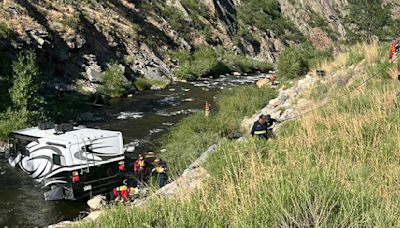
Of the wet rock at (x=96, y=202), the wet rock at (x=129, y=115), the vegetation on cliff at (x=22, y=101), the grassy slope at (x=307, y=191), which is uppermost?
the vegetation on cliff at (x=22, y=101)

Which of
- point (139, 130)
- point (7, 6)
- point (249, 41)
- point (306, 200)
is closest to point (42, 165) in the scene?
point (139, 130)

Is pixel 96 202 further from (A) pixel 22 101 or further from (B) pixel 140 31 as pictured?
(B) pixel 140 31

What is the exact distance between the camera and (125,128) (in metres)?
26.0

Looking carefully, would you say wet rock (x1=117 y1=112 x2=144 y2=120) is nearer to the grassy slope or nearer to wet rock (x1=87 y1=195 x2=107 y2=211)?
wet rock (x1=87 y1=195 x2=107 y2=211)

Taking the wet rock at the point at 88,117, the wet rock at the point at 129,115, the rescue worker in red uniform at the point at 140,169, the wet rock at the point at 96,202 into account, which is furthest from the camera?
the wet rock at the point at 129,115

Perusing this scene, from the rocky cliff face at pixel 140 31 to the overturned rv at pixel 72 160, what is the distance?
21786mm

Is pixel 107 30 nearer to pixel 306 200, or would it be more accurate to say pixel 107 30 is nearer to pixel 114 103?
pixel 114 103

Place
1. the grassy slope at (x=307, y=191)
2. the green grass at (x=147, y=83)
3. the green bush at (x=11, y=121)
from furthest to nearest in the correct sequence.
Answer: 1. the green grass at (x=147, y=83)
2. the green bush at (x=11, y=121)
3. the grassy slope at (x=307, y=191)

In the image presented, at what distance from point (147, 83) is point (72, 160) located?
103ft

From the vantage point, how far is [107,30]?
2136 inches

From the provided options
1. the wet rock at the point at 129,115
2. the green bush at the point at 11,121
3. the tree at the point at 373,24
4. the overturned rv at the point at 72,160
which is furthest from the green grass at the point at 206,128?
the tree at the point at 373,24

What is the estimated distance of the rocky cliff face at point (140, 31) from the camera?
4125cm

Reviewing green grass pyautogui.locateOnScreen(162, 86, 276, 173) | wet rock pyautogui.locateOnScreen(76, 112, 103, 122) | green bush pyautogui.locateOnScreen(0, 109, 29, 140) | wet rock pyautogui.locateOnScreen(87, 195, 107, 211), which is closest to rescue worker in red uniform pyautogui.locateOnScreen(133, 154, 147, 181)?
green grass pyautogui.locateOnScreen(162, 86, 276, 173)

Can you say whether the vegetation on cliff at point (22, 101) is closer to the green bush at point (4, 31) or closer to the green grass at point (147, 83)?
the green bush at point (4, 31)
